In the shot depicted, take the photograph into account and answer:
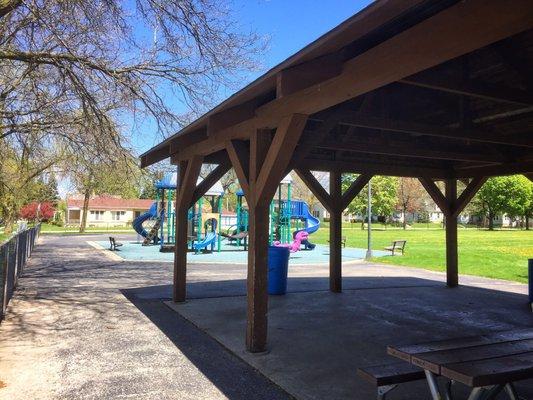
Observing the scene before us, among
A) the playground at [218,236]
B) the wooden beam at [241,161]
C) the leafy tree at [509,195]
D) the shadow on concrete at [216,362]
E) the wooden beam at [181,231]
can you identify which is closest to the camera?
the shadow on concrete at [216,362]

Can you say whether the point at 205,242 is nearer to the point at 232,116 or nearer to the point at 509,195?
the point at 232,116

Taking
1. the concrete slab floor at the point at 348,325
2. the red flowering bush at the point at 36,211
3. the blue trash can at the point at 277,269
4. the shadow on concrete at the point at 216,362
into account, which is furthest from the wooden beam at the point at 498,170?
the red flowering bush at the point at 36,211

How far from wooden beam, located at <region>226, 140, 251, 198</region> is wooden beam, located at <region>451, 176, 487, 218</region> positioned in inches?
269

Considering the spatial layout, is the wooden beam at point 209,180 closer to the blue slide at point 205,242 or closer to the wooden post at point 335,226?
the wooden post at point 335,226

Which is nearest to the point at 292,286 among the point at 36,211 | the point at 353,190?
the point at 353,190

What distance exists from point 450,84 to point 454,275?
7.64m

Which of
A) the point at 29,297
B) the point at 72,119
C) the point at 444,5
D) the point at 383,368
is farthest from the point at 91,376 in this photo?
the point at 72,119

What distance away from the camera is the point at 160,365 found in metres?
5.05

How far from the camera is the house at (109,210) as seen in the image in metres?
73.0

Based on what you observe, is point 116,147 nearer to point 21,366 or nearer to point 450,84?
point 21,366

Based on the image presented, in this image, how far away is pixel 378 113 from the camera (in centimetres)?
745

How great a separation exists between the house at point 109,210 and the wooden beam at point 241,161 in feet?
224

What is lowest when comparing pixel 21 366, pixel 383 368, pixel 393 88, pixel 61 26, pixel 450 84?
pixel 21 366

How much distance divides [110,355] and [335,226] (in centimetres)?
615
